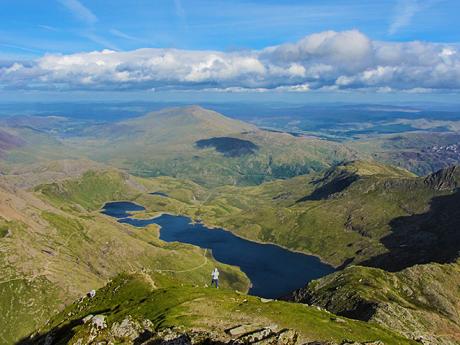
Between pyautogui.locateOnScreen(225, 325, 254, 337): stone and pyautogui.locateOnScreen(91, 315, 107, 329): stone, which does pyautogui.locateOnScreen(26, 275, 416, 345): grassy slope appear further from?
pyautogui.locateOnScreen(91, 315, 107, 329): stone

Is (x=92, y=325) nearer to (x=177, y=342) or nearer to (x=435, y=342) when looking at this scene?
(x=177, y=342)

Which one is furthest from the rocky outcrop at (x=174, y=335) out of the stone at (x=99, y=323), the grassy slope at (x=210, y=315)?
the grassy slope at (x=210, y=315)

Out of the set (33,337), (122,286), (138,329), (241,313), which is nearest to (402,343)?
(241,313)

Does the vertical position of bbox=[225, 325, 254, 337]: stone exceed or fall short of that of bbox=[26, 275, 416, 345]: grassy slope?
it exceeds it

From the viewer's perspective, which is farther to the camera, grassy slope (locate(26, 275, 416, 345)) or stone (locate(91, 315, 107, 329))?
stone (locate(91, 315, 107, 329))

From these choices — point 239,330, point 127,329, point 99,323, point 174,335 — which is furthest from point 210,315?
point 99,323

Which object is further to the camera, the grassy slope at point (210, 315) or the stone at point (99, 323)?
the stone at point (99, 323)

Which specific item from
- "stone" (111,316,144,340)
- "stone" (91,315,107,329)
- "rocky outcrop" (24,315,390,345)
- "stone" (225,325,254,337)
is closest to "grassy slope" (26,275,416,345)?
"rocky outcrop" (24,315,390,345)

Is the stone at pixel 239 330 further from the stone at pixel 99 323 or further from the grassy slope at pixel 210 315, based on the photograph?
the stone at pixel 99 323
